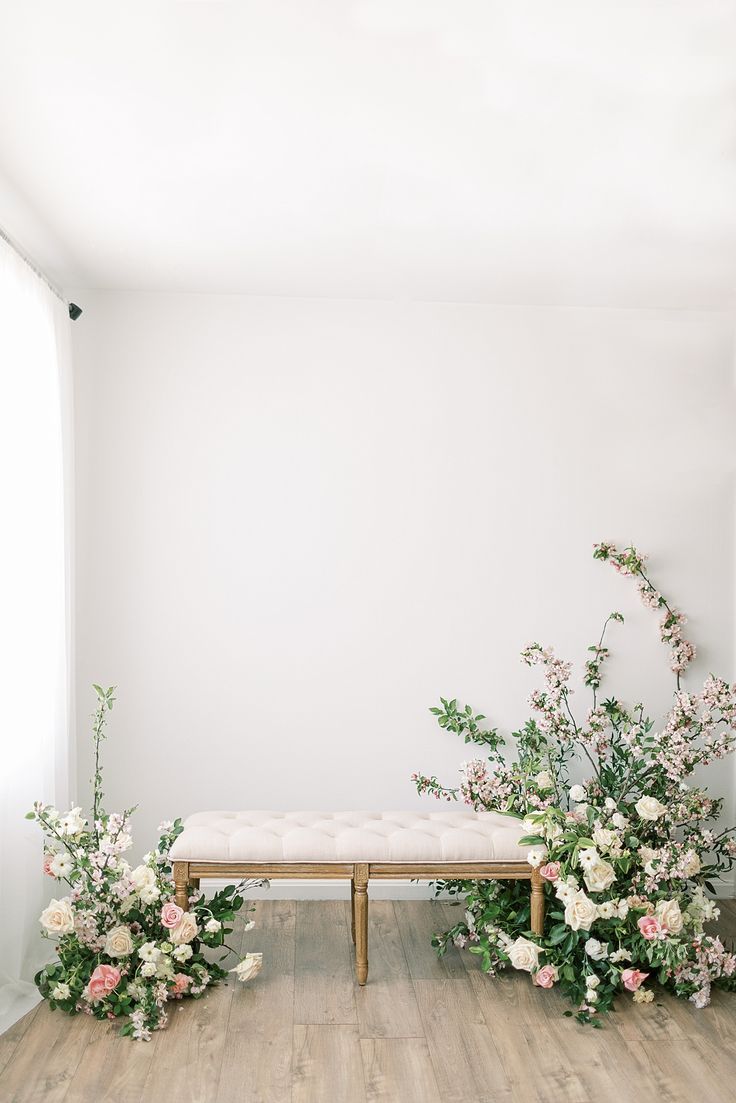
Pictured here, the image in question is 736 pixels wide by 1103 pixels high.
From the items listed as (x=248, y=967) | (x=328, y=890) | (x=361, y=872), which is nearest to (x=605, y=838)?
(x=361, y=872)

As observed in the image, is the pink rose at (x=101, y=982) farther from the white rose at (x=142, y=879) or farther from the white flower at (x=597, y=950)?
the white flower at (x=597, y=950)

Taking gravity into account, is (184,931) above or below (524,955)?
above

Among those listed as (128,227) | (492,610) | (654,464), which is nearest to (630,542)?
(654,464)

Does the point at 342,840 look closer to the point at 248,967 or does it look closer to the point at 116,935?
the point at 248,967

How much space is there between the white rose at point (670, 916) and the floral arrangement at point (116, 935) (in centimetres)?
137

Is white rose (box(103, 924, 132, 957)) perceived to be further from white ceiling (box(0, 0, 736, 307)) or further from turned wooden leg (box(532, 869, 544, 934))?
white ceiling (box(0, 0, 736, 307))

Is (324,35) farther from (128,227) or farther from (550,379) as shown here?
(550,379)

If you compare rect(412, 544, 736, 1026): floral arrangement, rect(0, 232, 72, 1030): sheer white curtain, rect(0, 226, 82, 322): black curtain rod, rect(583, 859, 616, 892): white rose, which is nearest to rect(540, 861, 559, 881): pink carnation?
rect(412, 544, 736, 1026): floral arrangement

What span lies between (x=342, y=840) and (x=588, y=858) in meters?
0.85

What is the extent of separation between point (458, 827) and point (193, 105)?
254 centimetres

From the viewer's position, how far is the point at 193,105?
243cm

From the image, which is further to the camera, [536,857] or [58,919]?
[536,857]

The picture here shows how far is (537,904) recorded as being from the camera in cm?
334

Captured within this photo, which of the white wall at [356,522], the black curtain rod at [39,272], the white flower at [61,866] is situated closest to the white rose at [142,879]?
the white flower at [61,866]
